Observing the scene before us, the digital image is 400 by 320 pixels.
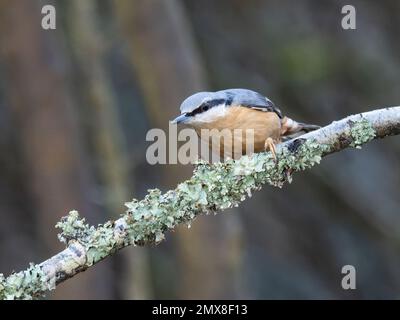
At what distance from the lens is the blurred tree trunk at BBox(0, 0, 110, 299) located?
654 centimetres

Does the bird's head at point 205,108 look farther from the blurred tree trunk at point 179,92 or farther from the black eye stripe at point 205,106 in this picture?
the blurred tree trunk at point 179,92

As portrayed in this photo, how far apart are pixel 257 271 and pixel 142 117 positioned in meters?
2.07

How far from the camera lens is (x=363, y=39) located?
8.34 m

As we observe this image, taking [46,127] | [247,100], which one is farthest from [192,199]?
[46,127]


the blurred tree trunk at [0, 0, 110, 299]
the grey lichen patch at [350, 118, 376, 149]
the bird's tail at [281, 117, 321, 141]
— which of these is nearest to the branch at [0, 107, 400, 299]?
the grey lichen patch at [350, 118, 376, 149]

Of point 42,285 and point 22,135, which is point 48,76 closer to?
point 22,135

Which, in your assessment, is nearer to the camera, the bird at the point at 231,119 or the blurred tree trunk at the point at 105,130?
the bird at the point at 231,119

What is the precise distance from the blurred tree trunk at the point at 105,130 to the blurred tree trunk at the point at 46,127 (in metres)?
0.25

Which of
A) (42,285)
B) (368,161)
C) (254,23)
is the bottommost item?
(42,285)

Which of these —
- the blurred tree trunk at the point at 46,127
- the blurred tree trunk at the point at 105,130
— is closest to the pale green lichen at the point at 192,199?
the blurred tree trunk at the point at 46,127

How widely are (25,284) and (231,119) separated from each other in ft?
6.37

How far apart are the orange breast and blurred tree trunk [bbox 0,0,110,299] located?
2.25m

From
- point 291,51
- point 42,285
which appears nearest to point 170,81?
point 291,51

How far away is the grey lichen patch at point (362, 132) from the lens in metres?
3.37
